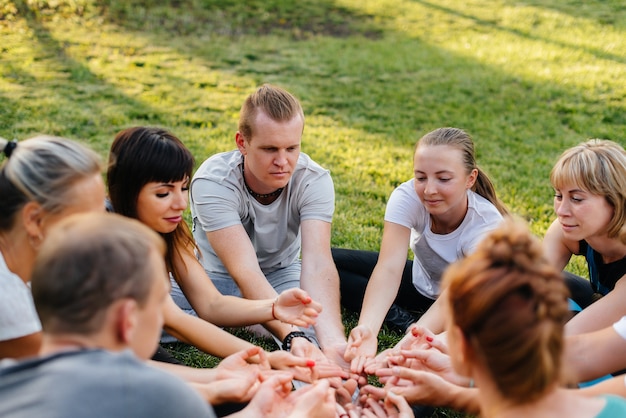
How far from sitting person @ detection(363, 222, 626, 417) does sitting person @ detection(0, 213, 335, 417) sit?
757mm

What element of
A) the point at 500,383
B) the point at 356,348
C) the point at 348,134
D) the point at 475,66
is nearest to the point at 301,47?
the point at 475,66

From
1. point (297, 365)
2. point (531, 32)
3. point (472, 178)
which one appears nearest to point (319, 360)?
point (297, 365)

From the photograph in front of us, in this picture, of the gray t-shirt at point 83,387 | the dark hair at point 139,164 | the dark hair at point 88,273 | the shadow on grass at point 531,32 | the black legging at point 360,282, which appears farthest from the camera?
the shadow on grass at point 531,32

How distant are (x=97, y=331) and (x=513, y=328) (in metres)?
1.07

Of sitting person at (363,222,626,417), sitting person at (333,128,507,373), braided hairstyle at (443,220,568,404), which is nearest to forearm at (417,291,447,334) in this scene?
sitting person at (333,128,507,373)

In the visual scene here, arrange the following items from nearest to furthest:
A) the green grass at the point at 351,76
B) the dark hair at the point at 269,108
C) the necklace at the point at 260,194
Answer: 1. the dark hair at the point at 269,108
2. the necklace at the point at 260,194
3. the green grass at the point at 351,76

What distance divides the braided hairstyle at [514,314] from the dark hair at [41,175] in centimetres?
138

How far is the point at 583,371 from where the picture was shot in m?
2.84

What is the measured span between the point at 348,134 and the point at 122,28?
17.2ft

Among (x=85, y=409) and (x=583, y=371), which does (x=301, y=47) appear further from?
(x=85, y=409)

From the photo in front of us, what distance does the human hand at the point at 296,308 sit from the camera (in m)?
3.18

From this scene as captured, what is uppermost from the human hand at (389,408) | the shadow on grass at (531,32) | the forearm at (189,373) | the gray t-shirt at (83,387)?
the shadow on grass at (531,32)

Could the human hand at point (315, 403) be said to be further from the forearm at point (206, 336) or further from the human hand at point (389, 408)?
the forearm at point (206, 336)

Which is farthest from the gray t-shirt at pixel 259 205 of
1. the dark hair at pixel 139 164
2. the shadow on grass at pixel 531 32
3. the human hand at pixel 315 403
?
the shadow on grass at pixel 531 32
